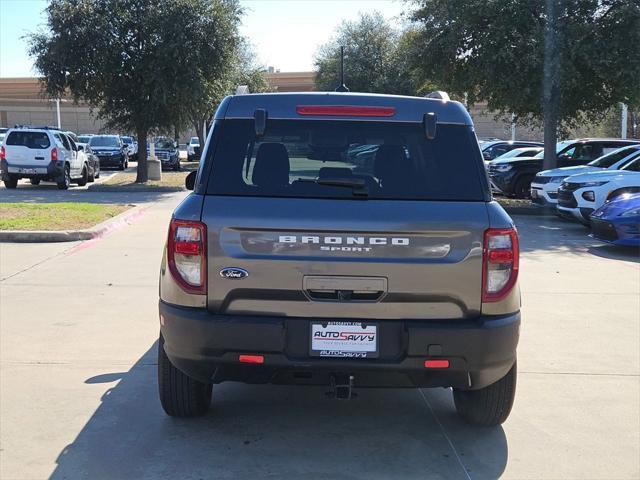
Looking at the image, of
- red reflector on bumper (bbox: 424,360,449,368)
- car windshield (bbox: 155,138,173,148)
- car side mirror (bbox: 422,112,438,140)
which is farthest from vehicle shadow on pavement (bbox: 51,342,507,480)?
car windshield (bbox: 155,138,173,148)

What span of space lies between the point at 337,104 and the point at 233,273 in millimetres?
1124

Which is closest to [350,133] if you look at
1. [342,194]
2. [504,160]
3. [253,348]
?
[342,194]

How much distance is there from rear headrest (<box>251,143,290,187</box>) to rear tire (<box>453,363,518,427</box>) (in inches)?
69.2

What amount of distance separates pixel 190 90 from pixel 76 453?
19.3 metres

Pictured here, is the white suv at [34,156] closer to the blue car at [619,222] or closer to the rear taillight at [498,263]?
the blue car at [619,222]

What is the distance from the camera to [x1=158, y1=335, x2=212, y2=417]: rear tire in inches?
169

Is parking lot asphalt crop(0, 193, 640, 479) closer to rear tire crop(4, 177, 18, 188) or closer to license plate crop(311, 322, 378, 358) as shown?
license plate crop(311, 322, 378, 358)

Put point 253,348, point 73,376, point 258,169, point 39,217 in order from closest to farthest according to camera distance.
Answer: point 253,348 → point 258,169 → point 73,376 → point 39,217

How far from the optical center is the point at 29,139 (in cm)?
2198

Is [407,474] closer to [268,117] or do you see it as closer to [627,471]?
[627,471]

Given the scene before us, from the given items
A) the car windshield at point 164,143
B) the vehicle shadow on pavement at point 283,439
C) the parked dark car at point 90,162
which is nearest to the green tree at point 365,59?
the car windshield at point 164,143

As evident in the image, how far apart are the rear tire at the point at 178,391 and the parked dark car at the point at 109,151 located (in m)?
30.7

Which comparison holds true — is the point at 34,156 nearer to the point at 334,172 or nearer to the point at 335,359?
the point at 334,172

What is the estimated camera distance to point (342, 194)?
12.3 feet
